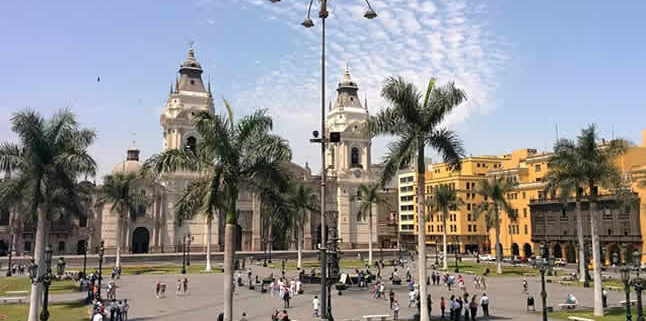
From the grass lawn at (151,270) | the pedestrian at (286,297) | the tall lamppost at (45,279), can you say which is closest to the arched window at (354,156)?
the grass lawn at (151,270)

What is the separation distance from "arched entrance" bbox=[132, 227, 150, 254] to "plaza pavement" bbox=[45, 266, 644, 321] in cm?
2966

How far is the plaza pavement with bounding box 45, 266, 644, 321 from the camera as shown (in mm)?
26859

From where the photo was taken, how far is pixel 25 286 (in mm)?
38781

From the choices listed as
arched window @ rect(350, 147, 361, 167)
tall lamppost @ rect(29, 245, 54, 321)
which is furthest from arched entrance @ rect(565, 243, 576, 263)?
tall lamppost @ rect(29, 245, 54, 321)

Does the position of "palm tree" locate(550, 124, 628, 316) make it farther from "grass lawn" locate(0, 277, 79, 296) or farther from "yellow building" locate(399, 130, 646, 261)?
"grass lawn" locate(0, 277, 79, 296)

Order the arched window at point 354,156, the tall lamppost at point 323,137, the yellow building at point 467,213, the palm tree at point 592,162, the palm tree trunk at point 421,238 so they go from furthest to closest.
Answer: the arched window at point 354,156 < the yellow building at point 467,213 < the palm tree at point 592,162 < the palm tree trunk at point 421,238 < the tall lamppost at point 323,137

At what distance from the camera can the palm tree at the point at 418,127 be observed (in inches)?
783

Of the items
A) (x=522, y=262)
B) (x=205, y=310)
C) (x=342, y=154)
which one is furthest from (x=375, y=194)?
(x=205, y=310)

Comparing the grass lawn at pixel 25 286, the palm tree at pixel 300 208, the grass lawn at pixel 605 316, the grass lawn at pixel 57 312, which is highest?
the palm tree at pixel 300 208

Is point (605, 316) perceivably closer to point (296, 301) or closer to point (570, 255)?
point (296, 301)

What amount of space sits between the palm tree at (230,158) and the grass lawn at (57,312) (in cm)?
1305

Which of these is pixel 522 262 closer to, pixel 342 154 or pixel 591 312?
pixel 342 154

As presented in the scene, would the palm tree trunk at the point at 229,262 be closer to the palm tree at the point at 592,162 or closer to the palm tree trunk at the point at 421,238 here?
the palm tree trunk at the point at 421,238

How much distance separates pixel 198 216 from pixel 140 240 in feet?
33.8
